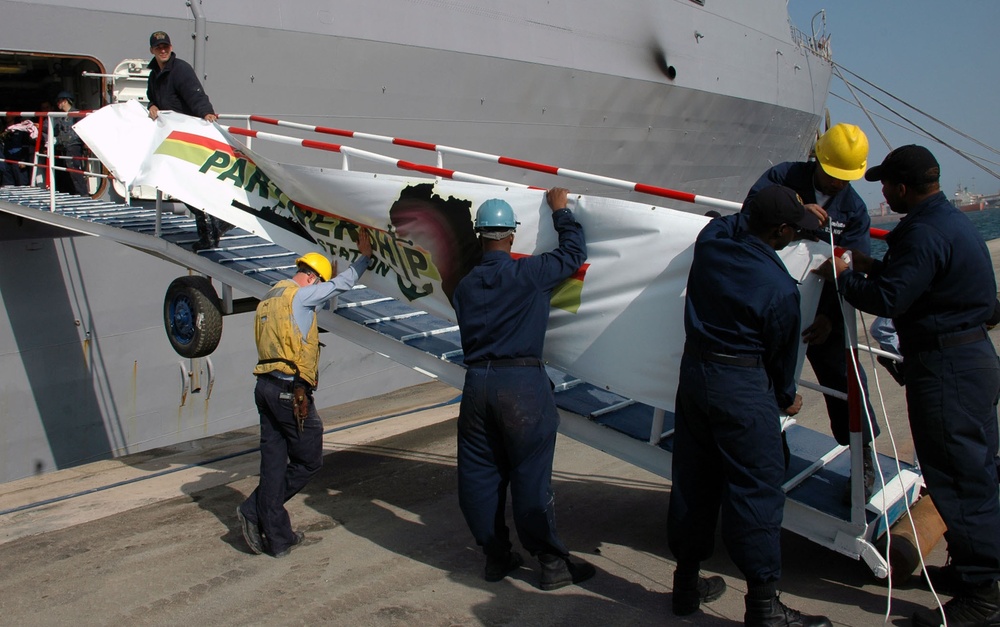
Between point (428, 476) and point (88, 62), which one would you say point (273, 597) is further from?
point (88, 62)

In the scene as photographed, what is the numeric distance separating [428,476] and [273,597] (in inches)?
69.2

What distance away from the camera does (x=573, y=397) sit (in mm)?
4285

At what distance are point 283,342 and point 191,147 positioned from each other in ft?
8.07

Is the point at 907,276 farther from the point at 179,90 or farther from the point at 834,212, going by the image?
the point at 179,90

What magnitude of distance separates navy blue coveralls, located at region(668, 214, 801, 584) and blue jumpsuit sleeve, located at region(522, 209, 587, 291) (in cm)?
73

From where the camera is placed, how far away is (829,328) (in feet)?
10.8

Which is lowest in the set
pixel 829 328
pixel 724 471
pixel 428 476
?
pixel 428 476

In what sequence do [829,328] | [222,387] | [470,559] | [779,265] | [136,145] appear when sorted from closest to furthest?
[779,265], [829,328], [470,559], [136,145], [222,387]

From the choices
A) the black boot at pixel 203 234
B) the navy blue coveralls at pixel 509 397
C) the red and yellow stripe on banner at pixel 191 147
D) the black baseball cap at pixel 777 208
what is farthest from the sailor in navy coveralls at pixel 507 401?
the black boot at pixel 203 234

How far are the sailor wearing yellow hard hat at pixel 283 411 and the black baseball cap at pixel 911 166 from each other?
2.77 m

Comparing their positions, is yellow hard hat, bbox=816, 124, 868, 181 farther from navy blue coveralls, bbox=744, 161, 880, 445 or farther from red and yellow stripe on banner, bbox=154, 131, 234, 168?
red and yellow stripe on banner, bbox=154, 131, 234, 168

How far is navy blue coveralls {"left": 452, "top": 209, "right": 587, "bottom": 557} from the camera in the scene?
3.44 m

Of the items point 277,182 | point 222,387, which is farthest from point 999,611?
point 222,387

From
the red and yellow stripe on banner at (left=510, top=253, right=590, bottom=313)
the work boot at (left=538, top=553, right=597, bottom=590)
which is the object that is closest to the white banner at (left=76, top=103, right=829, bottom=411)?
the red and yellow stripe on banner at (left=510, top=253, right=590, bottom=313)
